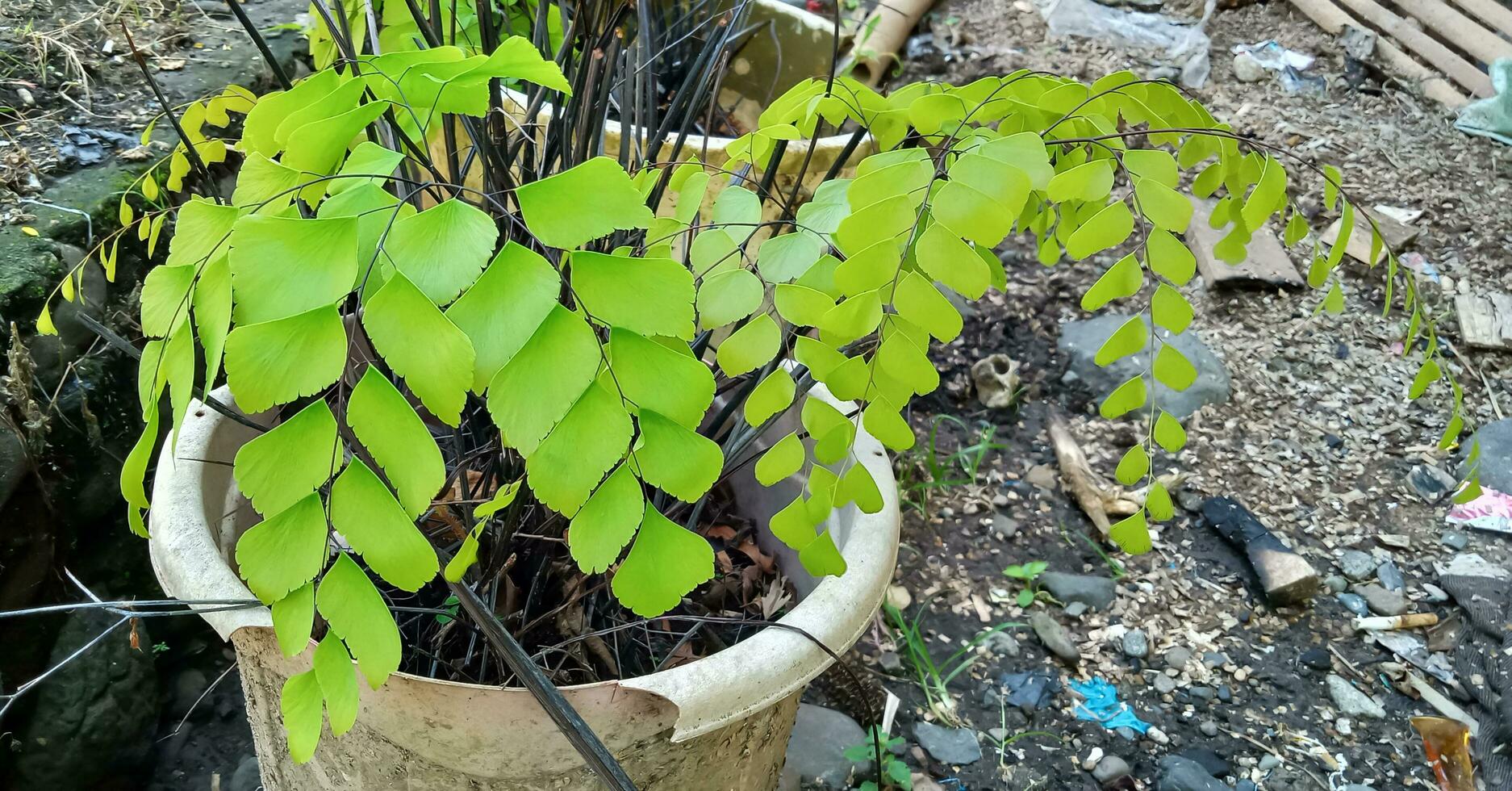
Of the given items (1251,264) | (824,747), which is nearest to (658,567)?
(824,747)

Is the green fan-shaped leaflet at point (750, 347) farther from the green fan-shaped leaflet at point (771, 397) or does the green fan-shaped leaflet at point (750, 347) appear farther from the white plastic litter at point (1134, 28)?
the white plastic litter at point (1134, 28)

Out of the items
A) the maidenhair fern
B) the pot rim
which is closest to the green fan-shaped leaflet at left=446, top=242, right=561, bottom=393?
the maidenhair fern

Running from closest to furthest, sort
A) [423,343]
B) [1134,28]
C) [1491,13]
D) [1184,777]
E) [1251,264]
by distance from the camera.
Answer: [423,343]
[1184,777]
[1251,264]
[1491,13]
[1134,28]

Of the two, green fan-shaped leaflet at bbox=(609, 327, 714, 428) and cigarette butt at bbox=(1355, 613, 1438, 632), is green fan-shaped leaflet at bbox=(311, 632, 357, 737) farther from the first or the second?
cigarette butt at bbox=(1355, 613, 1438, 632)

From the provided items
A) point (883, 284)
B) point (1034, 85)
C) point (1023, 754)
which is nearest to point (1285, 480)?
point (1023, 754)

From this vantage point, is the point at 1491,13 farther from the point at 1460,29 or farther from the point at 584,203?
the point at 584,203

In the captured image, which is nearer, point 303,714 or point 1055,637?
point 303,714

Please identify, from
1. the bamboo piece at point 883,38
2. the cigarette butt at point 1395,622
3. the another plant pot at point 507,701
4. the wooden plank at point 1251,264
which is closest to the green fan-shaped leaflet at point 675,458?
the another plant pot at point 507,701

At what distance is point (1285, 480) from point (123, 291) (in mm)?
1899

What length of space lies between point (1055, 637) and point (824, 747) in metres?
0.43

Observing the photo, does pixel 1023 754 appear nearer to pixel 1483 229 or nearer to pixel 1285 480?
pixel 1285 480

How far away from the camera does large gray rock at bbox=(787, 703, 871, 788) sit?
1.25 m

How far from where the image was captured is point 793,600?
931 millimetres

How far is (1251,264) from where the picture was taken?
2113 millimetres
